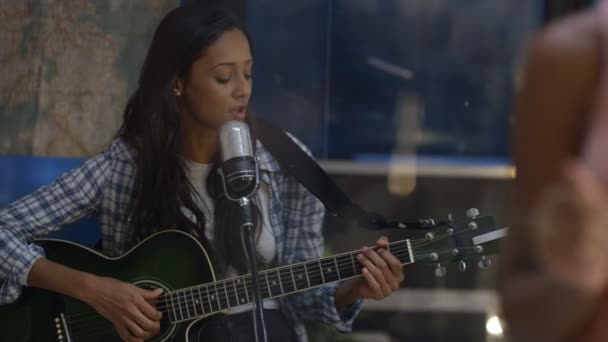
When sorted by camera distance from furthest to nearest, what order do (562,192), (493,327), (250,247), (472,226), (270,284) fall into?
(493,327) → (270,284) → (472,226) → (250,247) → (562,192)

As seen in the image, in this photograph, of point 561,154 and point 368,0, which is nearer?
point 561,154

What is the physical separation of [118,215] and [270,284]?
59 cm

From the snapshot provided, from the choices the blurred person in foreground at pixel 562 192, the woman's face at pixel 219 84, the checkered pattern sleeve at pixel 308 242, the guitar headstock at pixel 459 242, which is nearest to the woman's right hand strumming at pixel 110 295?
the checkered pattern sleeve at pixel 308 242

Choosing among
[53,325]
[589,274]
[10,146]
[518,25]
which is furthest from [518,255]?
[518,25]

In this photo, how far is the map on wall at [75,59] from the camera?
10.7ft

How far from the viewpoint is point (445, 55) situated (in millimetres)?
3816

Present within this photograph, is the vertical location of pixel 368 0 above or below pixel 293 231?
above

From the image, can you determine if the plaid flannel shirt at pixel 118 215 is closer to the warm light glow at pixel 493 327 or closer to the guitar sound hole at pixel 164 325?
the guitar sound hole at pixel 164 325

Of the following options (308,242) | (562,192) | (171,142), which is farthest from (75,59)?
(562,192)

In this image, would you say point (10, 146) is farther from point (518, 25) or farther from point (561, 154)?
point (561, 154)

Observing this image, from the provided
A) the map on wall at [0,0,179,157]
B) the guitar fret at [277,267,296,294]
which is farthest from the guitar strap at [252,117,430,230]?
the map on wall at [0,0,179,157]

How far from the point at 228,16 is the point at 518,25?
51.8 inches

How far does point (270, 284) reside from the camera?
2.92 metres

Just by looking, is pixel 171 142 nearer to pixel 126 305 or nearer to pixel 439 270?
pixel 126 305
